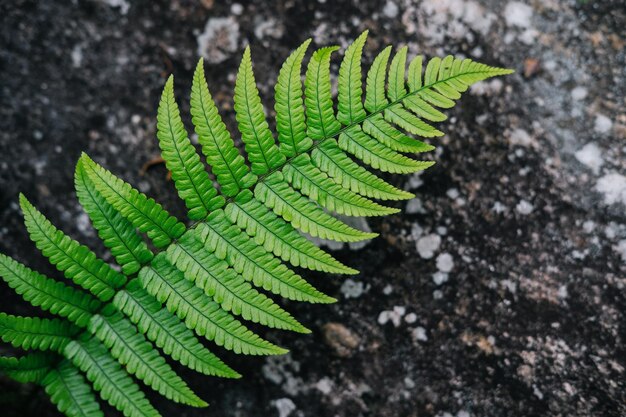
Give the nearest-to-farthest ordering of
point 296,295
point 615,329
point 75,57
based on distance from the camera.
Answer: point 296,295 → point 615,329 → point 75,57

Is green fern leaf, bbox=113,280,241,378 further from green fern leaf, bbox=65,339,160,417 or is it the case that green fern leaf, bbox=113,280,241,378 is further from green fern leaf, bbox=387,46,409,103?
green fern leaf, bbox=387,46,409,103

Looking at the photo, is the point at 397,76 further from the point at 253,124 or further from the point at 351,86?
the point at 253,124

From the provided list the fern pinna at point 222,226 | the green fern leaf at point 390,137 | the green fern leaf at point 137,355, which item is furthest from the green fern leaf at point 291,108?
the green fern leaf at point 137,355

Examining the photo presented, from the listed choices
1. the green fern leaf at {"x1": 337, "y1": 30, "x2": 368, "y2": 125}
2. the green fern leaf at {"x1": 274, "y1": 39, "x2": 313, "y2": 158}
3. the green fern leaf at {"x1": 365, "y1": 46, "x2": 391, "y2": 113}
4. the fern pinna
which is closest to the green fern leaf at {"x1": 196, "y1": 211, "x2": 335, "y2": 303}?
the fern pinna

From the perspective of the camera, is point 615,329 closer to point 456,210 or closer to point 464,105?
point 456,210

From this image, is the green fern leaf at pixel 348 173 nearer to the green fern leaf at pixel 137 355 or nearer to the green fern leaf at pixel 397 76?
the green fern leaf at pixel 397 76

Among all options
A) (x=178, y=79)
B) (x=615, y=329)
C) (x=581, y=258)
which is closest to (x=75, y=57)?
(x=178, y=79)

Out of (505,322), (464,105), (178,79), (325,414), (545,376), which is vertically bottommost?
(325,414)

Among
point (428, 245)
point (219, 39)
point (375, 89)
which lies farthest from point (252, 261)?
point (219, 39)
